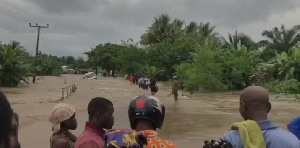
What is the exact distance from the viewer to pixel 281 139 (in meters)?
2.39

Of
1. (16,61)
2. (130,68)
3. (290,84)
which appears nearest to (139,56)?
(130,68)

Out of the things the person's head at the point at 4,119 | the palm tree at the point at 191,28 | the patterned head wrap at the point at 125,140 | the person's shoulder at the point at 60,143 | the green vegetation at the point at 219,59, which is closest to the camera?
the person's head at the point at 4,119

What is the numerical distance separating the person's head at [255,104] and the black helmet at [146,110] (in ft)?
1.78

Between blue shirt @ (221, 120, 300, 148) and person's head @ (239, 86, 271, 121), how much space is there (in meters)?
0.09

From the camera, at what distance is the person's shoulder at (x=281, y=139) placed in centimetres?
238

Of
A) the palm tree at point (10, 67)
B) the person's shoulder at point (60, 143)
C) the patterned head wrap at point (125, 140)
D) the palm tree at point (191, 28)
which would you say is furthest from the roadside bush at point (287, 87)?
the palm tree at point (191, 28)

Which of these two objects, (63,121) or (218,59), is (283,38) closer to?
(218,59)

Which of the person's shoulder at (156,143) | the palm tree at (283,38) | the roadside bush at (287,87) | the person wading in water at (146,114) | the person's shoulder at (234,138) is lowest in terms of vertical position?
the roadside bush at (287,87)

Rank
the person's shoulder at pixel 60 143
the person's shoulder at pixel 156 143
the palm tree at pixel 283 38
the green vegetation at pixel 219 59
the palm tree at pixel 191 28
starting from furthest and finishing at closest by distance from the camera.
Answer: the palm tree at pixel 191 28, the palm tree at pixel 283 38, the green vegetation at pixel 219 59, the person's shoulder at pixel 60 143, the person's shoulder at pixel 156 143

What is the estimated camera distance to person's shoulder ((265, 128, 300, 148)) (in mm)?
2375

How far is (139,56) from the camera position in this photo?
57375mm

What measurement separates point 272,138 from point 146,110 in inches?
29.5

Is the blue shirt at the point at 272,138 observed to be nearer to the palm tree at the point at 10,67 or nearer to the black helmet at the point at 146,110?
the black helmet at the point at 146,110

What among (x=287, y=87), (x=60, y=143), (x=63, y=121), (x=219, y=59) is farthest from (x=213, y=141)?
(x=219, y=59)
